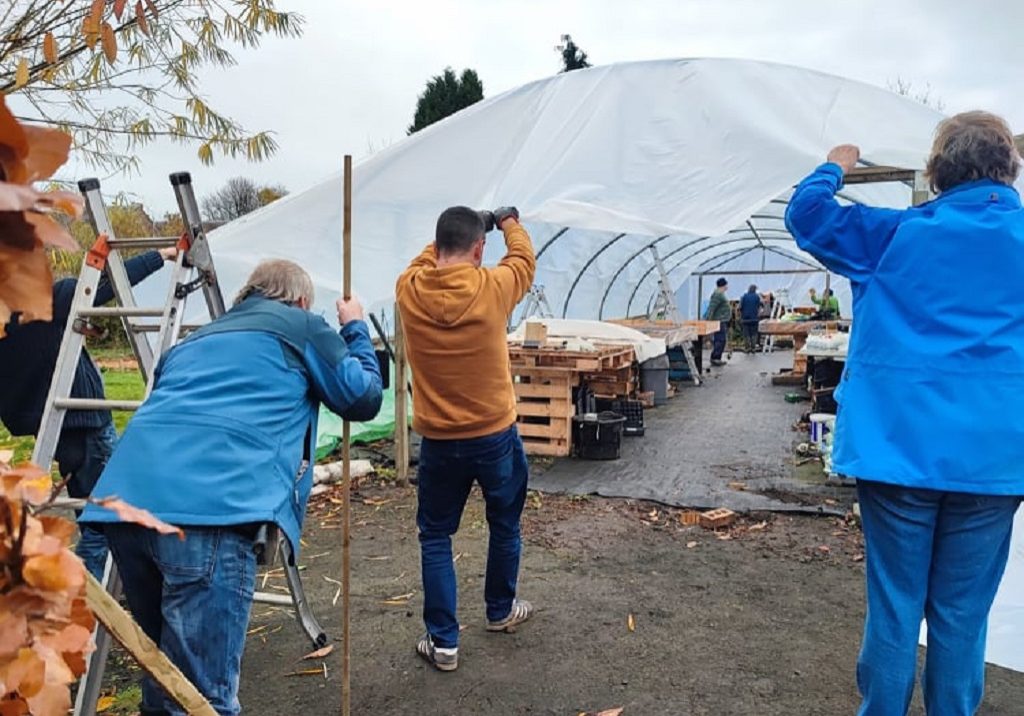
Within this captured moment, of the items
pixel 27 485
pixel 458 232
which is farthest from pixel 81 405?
pixel 27 485

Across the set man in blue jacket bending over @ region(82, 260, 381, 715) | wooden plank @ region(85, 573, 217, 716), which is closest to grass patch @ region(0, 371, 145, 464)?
man in blue jacket bending over @ region(82, 260, 381, 715)

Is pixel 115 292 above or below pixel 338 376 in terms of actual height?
above

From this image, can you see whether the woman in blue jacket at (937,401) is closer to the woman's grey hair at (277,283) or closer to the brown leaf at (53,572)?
the woman's grey hair at (277,283)

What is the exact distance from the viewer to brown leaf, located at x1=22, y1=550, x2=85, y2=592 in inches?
28.5

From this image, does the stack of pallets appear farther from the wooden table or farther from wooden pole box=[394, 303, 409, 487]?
the wooden table

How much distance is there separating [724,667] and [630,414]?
5.65m

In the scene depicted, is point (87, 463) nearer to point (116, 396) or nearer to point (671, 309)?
point (116, 396)

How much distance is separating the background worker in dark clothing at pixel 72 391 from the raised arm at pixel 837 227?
280 cm

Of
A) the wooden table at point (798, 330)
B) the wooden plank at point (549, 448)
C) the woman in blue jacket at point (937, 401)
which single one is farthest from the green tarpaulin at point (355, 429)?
the wooden table at point (798, 330)

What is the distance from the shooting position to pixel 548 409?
8164 millimetres

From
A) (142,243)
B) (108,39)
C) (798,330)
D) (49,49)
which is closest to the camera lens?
(108,39)

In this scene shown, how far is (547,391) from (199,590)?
6049mm

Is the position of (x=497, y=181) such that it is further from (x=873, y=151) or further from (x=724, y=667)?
(x=724, y=667)

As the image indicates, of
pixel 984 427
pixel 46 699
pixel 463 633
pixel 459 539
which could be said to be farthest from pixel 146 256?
pixel 984 427
